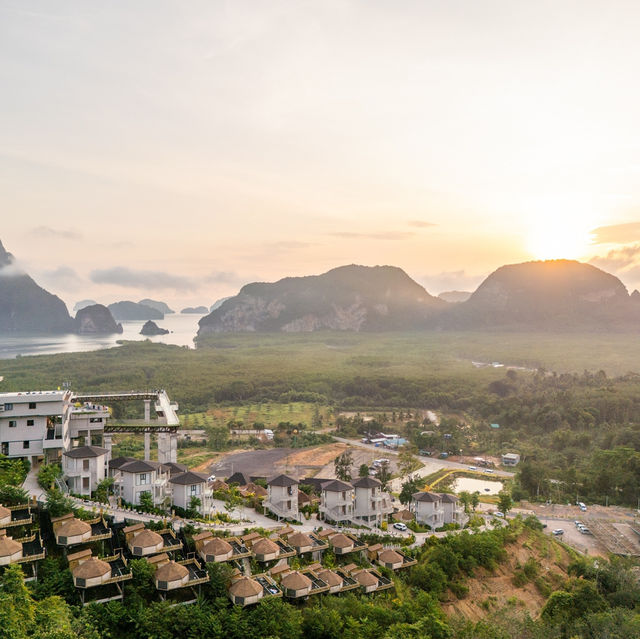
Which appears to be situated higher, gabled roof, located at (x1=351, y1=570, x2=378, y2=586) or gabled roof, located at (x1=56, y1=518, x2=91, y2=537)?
gabled roof, located at (x1=56, y1=518, x2=91, y2=537)

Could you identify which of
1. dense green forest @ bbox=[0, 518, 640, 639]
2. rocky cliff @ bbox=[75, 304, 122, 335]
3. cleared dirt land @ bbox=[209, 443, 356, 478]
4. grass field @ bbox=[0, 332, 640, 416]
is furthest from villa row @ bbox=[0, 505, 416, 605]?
rocky cliff @ bbox=[75, 304, 122, 335]

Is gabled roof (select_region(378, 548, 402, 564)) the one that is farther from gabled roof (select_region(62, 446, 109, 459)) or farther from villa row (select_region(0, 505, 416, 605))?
gabled roof (select_region(62, 446, 109, 459))

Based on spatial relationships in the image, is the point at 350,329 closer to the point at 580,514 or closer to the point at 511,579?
the point at 580,514

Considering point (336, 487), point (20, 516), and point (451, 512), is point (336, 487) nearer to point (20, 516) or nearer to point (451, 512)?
point (451, 512)

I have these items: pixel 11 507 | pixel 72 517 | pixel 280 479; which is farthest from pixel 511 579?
pixel 11 507

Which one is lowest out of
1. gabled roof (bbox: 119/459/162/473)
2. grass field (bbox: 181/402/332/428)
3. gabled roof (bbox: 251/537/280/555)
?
grass field (bbox: 181/402/332/428)

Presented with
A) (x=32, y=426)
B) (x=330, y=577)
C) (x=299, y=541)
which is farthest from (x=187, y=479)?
(x=330, y=577)
